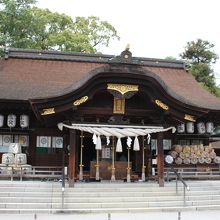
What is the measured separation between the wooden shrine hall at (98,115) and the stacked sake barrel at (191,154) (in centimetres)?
39

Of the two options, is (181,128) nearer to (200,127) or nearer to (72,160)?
(200,127)

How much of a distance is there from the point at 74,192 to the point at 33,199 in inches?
54.9

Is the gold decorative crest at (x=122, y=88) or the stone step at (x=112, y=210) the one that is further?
the gold decorative crest at (x=122, y=88)

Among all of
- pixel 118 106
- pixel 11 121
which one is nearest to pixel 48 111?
pixel 118 106

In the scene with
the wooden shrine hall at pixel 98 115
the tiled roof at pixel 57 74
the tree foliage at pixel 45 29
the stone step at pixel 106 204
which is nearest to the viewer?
the stone step at pixel 106 204

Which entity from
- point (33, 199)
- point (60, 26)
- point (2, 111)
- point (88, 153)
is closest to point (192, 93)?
point (88, 153)

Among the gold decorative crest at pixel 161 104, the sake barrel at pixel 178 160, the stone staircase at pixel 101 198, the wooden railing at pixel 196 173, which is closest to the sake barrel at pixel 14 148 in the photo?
the stone staircase at pixel 101 198

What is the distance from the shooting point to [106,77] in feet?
44.0

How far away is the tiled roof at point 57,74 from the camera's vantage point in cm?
1689

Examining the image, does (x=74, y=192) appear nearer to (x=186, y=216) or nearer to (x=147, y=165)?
(x=186, y=216)

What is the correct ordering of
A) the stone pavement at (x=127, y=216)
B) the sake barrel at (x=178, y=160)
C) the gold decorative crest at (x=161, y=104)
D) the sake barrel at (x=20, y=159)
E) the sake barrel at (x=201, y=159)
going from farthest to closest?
the sake barrel at (x=201, y=159) → the sake barrel at (x=178, y=160) → the sake barrel at (x=20, y=159) → the gold decorative crest at (x=161, y=104) → the stone pavement at (x=127, y=216)

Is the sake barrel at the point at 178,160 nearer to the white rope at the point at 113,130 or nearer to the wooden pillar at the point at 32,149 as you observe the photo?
the white rope at the point at 113,130

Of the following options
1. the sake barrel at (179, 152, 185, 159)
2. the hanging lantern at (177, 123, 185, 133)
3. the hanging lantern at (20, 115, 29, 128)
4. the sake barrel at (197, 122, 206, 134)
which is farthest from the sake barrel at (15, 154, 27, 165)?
the sake barrel at (197, 122, 206, 134)

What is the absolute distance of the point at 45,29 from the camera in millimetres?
31750
